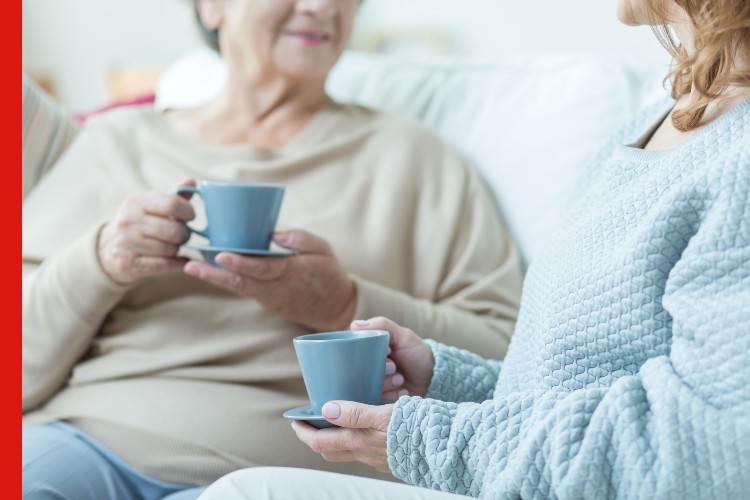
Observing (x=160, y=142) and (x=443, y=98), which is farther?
(x=443, y=98)

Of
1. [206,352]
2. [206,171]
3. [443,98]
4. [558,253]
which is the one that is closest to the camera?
[558,253]

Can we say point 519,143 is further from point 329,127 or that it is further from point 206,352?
point 206,352

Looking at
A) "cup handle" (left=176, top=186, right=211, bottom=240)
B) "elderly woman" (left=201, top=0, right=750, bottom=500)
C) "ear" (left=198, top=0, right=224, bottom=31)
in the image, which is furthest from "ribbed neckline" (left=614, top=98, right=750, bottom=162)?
"ear" (left=198, top=0, right=224, bottom=31)

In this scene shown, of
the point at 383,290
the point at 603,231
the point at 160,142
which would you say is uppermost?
the point at 603,231

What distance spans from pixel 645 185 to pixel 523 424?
25 centimetres

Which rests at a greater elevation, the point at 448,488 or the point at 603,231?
the point at 603,231

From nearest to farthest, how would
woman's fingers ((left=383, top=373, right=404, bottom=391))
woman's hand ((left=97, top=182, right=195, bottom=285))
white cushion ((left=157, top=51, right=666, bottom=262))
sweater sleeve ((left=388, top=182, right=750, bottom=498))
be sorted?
sweater sleeve ((left=388, top=182, right=750, bottom=498)) → woman's fingers ((left=383, top=373, right=404, bottom=391)) → woman's hand ((left=97, top=182, right=195, bottom=285)) → white cushion ((left=157, top=51, right=666, bottom=262))

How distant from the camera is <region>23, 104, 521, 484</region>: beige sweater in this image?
1.28 meters

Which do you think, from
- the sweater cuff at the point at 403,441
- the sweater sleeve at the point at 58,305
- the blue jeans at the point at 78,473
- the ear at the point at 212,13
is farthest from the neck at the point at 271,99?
the sweater cuff at the point at 403,441

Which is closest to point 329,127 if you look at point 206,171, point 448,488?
point 206,171

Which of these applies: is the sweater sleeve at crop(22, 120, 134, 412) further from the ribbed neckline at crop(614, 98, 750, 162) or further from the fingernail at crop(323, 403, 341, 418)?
the ribbed neckline at crop(614, 98, 750, 162)

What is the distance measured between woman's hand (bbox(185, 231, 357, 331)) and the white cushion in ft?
1.14

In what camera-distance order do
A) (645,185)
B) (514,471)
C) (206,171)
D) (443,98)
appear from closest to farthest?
(514,471), (645,185), (206,171), (443,98)

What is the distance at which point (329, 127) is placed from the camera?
1599 mm
